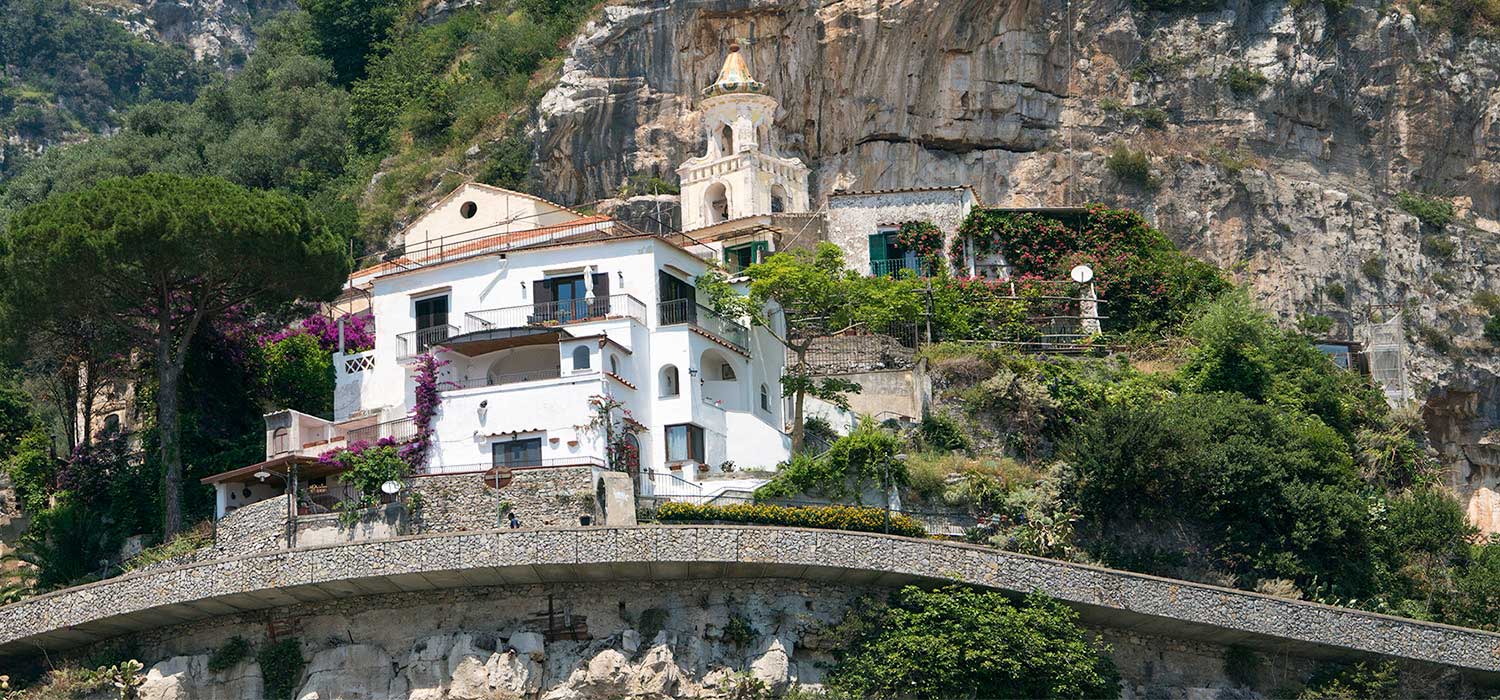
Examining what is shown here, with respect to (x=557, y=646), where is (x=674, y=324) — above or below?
above

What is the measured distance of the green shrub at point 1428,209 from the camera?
6253 centimetres

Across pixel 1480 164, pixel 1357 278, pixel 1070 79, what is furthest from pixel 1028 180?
pixel 1480 164

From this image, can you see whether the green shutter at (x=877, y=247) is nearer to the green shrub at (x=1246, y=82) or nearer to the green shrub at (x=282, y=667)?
the green shrub at (x=1246, y=82)

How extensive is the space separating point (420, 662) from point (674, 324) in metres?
11.1

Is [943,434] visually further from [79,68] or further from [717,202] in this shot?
[79,68]

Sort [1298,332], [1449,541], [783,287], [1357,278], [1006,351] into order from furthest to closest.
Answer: [1357,278] < [1298,332] < [1006,351] < [783,287] < [1449,541]

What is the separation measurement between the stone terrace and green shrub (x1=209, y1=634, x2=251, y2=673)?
2.40 ft

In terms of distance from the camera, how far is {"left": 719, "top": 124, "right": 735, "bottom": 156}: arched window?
5956 centimetres

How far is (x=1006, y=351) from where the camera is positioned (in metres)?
49.9

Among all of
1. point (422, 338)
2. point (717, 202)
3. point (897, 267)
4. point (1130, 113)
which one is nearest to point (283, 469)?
point (422, 338)

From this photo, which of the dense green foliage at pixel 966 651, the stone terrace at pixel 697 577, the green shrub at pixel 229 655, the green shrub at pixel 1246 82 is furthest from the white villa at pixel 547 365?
the green shrub at pixel 1246 82

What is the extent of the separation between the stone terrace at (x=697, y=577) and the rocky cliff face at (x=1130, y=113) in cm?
2225

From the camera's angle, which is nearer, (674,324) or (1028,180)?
(674,324)

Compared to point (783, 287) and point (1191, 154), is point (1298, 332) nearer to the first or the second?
point (1191, 154)
